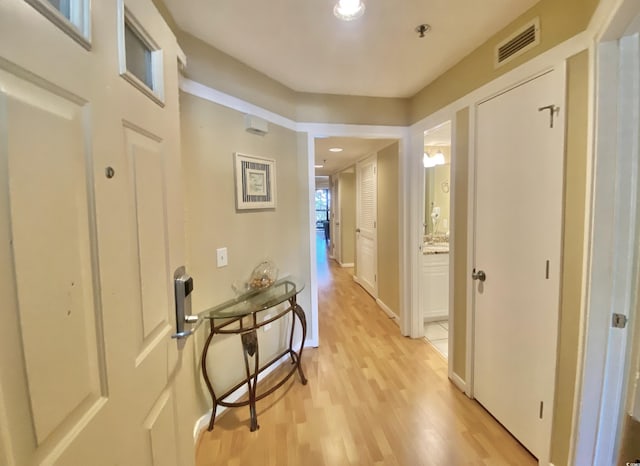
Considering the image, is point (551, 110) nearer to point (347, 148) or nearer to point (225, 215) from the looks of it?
point (225, 215)

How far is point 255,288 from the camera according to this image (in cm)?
212

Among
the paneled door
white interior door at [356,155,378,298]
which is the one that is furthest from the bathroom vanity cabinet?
the paneled door

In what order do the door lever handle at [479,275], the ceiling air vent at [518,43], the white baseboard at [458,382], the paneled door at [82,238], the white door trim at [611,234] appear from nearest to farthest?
the paneled door at [82,238] → the white door trim at [611,234] → the ceiling air vent at [518,43] → the door lever handle at [479,275] → the white baseboard at [458,382]

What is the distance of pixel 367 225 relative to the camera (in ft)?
15.0

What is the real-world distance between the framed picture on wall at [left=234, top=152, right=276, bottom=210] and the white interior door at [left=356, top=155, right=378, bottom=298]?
2.09 m

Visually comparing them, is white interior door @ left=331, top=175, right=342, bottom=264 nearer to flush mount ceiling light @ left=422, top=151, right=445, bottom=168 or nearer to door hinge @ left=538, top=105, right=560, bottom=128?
flush mount ceiling light @ left=422, top=151, right=445, bottom=168

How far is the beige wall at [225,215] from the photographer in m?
1.72

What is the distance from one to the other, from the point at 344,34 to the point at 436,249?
2450 mm

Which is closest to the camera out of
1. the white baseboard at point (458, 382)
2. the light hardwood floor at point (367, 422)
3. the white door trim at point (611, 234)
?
the white door trim at point (611, 234)

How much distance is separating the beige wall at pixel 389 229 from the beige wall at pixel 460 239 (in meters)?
1.04

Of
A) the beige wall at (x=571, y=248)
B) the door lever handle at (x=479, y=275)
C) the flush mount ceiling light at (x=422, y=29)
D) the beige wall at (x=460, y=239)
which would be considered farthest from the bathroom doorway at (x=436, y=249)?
the beige wall at (x=571, y=248)

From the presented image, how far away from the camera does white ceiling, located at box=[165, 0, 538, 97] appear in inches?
58.5

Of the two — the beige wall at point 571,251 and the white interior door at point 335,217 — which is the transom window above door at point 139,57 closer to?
the beige wall at point 571,251

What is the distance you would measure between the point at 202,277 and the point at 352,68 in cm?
183
